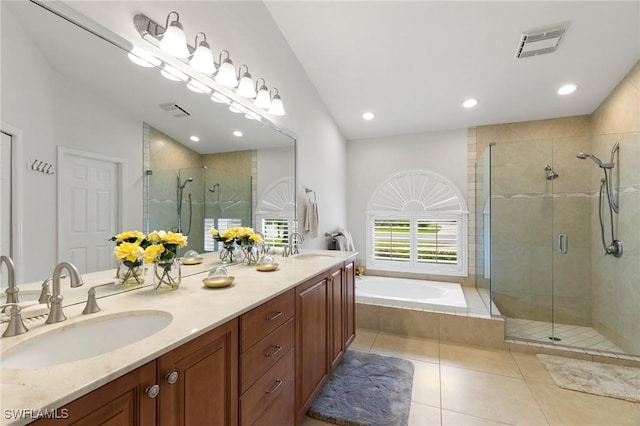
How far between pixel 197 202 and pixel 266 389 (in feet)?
3.74

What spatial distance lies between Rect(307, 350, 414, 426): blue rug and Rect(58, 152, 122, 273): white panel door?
1.56 m

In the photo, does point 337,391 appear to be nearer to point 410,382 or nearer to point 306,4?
point 410,382

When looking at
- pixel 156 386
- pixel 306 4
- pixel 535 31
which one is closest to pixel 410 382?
pixel 156 386

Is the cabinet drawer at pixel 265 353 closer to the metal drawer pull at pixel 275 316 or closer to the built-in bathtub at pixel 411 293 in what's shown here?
the metal drawer pull at pixel 275 316

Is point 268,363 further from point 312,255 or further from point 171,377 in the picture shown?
point 312,255

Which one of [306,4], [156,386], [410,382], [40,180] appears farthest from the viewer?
[306,4]

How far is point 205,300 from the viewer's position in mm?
1175

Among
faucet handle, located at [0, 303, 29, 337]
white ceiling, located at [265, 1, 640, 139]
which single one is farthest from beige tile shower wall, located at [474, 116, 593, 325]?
faucet handle, located at [0, 303, 29, 337]

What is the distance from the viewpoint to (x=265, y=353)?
4.12 feet

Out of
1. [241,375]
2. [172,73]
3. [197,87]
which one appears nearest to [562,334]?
[241,375]

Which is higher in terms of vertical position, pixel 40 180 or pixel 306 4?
pixel 306 4

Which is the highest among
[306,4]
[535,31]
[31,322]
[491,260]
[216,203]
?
[306,4]

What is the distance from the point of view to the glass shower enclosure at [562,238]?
2.57 meters

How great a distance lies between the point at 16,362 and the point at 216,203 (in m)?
1.28
